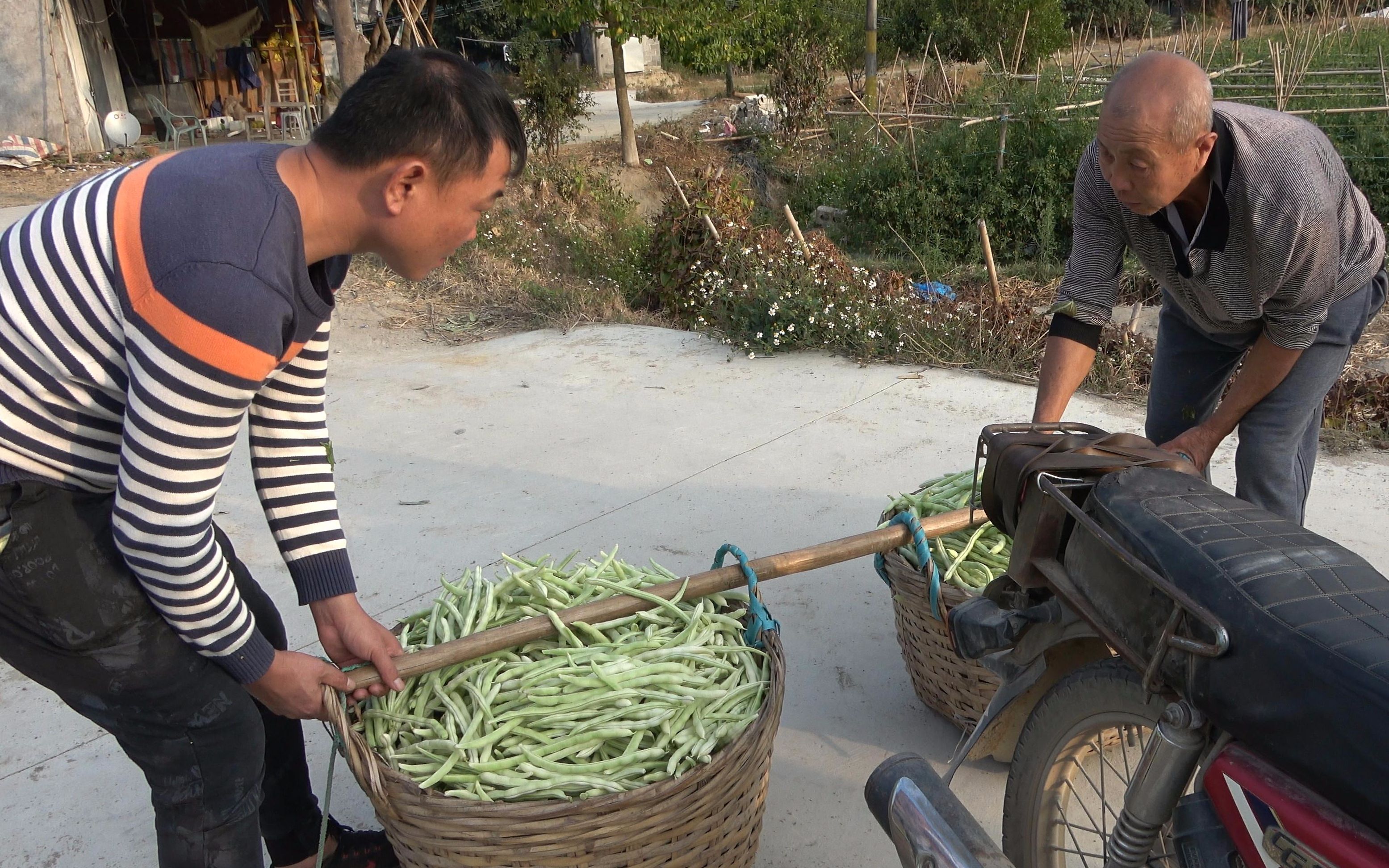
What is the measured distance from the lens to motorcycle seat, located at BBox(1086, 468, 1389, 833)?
3.63 ft

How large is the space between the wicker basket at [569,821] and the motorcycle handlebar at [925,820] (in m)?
0.24

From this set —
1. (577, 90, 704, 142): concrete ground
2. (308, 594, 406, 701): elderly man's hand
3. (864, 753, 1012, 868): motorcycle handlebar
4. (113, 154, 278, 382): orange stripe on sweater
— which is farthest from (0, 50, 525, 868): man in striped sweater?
(577, 90, 704, 142): concrete ground

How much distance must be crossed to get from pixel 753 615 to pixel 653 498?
1921mm

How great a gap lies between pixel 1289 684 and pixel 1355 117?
10919mm

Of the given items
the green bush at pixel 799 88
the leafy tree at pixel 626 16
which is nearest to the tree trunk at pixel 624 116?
the leafy tree at pixel 626 16

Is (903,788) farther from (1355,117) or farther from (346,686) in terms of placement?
(1355,117)

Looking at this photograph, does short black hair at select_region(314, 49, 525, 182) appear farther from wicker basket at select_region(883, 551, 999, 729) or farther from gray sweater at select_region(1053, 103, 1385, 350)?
gray sweater at select_region(1053, 103, 1385, 350)

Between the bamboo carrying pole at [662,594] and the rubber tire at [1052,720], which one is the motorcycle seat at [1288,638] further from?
the bamboo carrying pole at [662,594]

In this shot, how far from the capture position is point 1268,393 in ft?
8.47

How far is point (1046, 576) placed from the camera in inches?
65.1

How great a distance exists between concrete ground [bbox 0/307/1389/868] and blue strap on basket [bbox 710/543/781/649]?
538 millimetres

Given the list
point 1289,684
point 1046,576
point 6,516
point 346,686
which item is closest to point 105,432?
point 6,516

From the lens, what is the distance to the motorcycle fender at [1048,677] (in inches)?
70.8

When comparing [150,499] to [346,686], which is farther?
[346,686]
